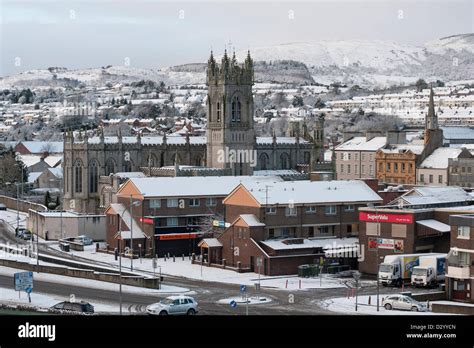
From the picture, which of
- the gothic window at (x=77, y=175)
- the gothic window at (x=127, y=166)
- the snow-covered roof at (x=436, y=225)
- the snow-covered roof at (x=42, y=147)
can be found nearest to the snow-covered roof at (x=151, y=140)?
the gothic window at (x=127, y=166)

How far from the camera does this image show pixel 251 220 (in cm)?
5659

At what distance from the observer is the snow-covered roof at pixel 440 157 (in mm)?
86688

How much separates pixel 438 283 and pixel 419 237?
4046mm

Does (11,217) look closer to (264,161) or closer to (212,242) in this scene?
(264,161)

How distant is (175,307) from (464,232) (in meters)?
13.0

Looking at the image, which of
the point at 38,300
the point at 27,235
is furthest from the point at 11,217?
the point at 38,300

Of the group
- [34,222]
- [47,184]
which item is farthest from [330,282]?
[47,184]

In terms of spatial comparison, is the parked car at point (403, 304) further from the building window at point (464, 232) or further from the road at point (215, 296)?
the building window at point (464, 232)

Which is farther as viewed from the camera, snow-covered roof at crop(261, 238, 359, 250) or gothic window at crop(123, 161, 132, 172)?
gothic window at crop(123, 161, 132, 172)

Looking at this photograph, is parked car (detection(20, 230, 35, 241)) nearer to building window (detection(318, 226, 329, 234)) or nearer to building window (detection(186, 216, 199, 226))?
building window (detection(186, 216, 199, 226))

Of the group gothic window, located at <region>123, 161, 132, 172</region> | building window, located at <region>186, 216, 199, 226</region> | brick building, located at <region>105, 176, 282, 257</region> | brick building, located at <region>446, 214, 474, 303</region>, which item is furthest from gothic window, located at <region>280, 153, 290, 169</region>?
brick building, located at <region>446, 214, 474, 303</region>

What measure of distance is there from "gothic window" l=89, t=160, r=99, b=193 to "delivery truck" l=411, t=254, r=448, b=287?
35.2 metres

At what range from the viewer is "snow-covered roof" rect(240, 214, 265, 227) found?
56.1 metres
